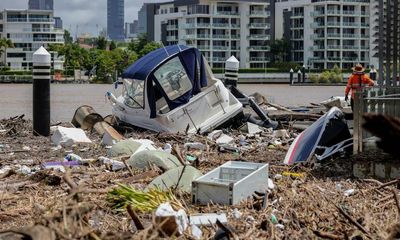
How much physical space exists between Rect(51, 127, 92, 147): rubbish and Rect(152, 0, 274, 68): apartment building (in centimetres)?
9524

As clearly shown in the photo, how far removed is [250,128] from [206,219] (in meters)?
10.1

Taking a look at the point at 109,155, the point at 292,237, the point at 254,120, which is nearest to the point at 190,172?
the point at 292,237

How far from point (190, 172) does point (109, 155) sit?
3666mm

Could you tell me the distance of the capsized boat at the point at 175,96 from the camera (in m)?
15.9

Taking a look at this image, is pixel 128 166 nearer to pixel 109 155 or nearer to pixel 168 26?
pixel 109 155

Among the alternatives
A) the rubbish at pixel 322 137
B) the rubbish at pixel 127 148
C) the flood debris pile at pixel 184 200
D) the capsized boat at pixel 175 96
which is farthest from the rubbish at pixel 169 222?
the capsized boat at pixel 175 96

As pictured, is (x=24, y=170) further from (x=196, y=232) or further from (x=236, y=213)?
(x=196, y=232)

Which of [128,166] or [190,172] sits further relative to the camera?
[128,166]

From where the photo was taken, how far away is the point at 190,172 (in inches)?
316

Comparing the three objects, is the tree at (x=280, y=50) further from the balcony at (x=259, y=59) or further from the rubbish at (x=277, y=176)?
the rubbish at (x=277, y=176)

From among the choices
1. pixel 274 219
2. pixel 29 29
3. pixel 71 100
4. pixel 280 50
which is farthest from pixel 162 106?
pixel 29 29

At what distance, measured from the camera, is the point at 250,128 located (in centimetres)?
1633

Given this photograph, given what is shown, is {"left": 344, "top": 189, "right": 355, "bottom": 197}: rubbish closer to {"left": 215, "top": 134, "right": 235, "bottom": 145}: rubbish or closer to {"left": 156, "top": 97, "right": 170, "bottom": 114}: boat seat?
{"left": 215, "top": 134, "right": 235, "bottom": 145}: rubbish

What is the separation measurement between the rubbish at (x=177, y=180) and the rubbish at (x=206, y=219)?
3.91 feet
